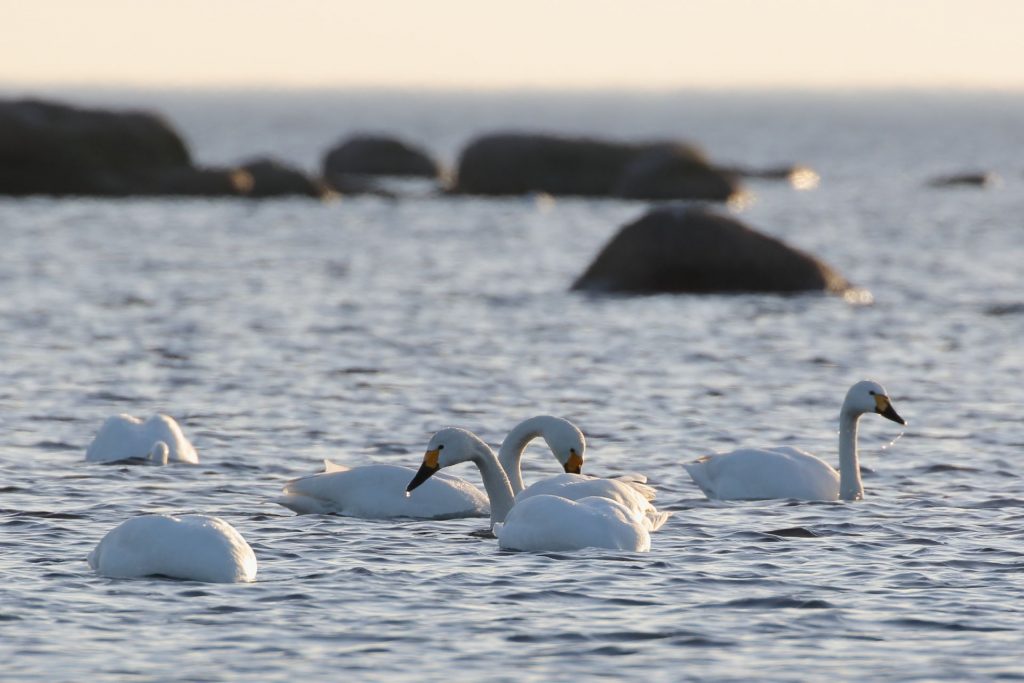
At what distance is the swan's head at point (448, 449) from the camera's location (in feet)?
40.1

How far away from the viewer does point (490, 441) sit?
15930 millimetres

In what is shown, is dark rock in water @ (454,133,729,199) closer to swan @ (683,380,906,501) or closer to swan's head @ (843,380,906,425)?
swan's head @ (843,380,906,425)

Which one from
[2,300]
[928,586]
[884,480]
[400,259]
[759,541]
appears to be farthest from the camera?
[400,259]

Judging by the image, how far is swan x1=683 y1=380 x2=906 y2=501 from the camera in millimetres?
13281

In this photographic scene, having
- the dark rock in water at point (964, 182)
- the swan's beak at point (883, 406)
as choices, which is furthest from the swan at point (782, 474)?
the dark rock in water at point (964, 182)

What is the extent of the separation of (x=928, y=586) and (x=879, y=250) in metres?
27.5

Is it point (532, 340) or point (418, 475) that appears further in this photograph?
point (532, 340)

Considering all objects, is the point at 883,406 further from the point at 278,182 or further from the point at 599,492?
the point at 278,182

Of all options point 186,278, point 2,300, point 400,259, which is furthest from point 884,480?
point 400,259

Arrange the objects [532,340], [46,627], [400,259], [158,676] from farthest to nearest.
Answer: [400,259]
[532,340]
[46,627]
[158,676]

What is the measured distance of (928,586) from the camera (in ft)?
35.2

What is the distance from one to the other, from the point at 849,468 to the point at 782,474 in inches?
21.9

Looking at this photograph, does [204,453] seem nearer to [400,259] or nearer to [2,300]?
[2,300]

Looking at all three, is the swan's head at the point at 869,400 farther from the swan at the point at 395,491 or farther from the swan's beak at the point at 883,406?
the swan at the point at 395,491
